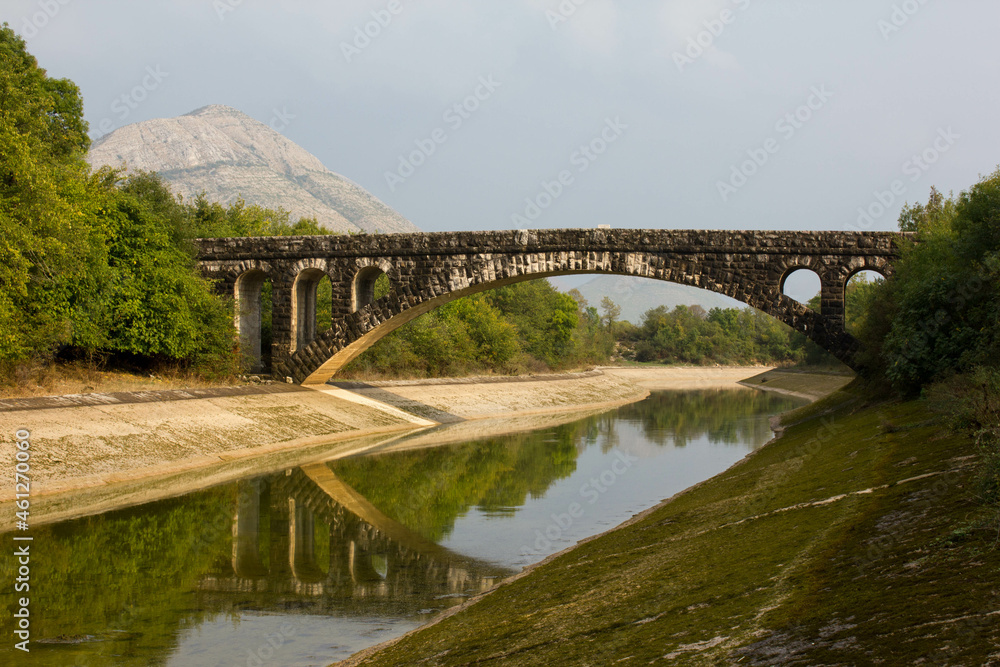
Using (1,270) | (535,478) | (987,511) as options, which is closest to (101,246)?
(1,270)

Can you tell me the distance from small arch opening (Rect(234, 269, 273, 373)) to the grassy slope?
96.9 feet

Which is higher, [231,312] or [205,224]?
[205,224]

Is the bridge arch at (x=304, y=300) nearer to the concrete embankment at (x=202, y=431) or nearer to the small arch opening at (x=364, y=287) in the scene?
the small arch opening at (x=364, y=287)

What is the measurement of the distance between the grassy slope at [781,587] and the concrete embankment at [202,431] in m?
13.8

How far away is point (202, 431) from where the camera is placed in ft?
96.7

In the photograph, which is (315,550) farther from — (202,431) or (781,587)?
(202,431)

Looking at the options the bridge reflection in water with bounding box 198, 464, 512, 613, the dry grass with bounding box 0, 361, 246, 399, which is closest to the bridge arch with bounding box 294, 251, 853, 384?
the dry grass with bounding box 0, 361, 246, 399

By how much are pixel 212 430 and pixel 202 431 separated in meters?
0.60

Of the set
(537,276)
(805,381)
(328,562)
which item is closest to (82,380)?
(537,276)

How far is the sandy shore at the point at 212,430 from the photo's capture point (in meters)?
22.2

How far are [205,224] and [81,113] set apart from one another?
10933mm

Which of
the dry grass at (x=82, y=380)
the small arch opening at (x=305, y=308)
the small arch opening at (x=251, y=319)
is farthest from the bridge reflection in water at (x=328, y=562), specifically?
the small arch opening at (x=251, y=319)

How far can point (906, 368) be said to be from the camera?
2364 centimetres

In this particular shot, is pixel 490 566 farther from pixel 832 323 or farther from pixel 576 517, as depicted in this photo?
pixel 832 323
